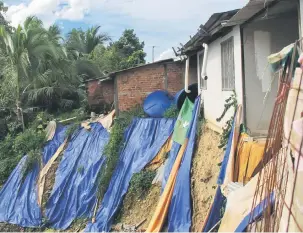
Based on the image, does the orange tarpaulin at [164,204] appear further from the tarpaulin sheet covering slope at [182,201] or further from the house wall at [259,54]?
the house wall at [259,54]

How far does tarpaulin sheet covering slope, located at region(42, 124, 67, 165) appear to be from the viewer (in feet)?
37.7

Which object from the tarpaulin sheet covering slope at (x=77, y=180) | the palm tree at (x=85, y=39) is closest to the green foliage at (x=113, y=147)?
the tarpaulin sheet covering slope at (x=77, y=180)

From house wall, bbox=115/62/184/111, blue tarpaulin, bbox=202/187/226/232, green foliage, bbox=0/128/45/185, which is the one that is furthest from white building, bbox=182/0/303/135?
green foliage, bbox=0/128/45/185

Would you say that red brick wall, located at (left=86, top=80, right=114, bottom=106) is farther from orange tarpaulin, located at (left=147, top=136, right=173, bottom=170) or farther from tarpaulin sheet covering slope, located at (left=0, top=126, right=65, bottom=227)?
orange tarpaulin, located at (left=147, top=136, right=173, bottom=170)

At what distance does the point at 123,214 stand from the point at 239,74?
4680 millimetres

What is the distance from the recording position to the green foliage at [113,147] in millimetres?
9305

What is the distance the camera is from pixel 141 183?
8469 mm

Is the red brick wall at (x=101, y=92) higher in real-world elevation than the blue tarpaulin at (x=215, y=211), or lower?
higher

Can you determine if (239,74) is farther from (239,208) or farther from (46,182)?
(46,182)

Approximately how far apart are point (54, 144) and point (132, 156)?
3746mm

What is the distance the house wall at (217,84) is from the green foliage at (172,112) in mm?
1460

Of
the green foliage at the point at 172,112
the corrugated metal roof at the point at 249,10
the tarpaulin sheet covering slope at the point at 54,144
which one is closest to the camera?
the corrugated metal roof at the point at 249,10

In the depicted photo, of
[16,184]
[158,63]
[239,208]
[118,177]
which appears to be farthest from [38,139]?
[239,208]

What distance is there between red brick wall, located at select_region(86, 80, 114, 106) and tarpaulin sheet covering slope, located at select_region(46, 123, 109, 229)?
471 centimetres
